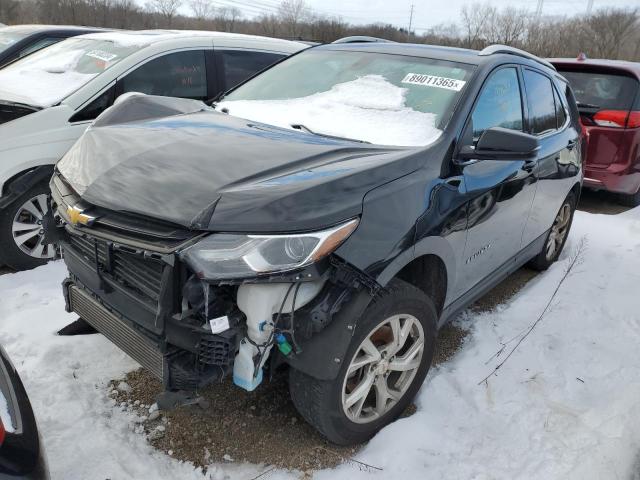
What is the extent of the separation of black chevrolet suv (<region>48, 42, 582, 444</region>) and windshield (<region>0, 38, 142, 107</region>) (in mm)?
1639

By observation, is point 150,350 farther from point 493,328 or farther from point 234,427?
point 493,328

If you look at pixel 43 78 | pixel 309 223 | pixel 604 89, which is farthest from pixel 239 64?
pixel 604 89

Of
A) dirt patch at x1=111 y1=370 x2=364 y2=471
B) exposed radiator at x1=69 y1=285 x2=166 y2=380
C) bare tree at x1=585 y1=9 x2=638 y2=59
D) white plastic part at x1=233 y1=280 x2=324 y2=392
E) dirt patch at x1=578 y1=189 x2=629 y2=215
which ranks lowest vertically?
dirt patch at x1=578 y1=189 x2=629 y2=215

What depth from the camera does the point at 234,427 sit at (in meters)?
2.40

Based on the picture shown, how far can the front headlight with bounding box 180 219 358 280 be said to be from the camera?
67.7 inches

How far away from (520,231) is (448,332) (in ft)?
2.80

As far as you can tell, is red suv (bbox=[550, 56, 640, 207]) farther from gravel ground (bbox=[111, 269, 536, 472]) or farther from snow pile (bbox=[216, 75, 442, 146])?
gravel ground (bbox=[111, 269, 536, 472])

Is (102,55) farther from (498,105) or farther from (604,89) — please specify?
(604,89)

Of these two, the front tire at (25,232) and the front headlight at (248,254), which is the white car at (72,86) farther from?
the front headlight at (248,254)

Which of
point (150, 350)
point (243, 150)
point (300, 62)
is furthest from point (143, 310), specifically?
point (300, 62)

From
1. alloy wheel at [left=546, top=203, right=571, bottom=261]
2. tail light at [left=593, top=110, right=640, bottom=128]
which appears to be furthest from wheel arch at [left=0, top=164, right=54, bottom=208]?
tail light at [left=593, top=110, right=640, bottom=128]

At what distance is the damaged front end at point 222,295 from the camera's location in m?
1.74

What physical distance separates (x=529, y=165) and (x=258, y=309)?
2.26 meters

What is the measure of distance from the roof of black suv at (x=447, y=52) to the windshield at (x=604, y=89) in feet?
10.9
